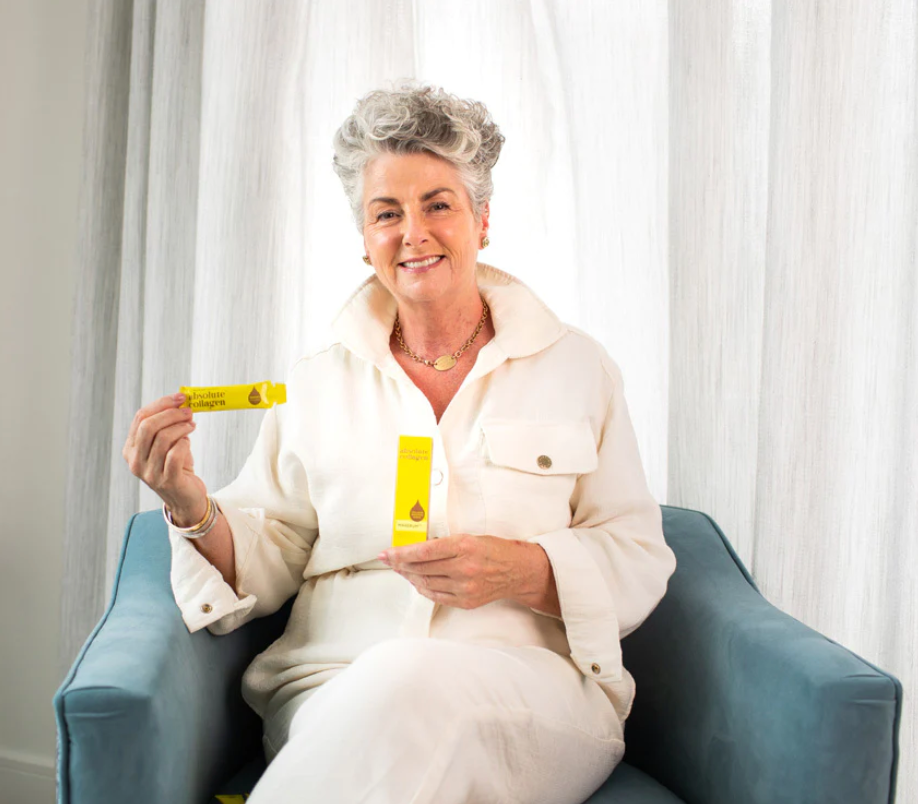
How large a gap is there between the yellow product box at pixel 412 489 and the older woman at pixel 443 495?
0.14 feet

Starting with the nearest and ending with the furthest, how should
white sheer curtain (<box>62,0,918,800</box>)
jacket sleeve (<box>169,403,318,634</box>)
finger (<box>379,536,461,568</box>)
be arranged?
finger (<box>379,536,461,568</box>), jacket sleeve (<box>169,403,318,634</box>), white sheer curtain (<box>62,0,918,800</box>)

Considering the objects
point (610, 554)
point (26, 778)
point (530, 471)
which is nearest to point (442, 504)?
point (530, 471)

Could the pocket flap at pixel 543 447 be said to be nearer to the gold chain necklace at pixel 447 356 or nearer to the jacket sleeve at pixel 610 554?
the jacket sleeve at pixel 610 554

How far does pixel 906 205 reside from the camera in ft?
5.39

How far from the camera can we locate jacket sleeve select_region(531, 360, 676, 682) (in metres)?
1.34

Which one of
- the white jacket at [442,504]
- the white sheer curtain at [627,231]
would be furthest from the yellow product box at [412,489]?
the white sheer curtain at [627,231]

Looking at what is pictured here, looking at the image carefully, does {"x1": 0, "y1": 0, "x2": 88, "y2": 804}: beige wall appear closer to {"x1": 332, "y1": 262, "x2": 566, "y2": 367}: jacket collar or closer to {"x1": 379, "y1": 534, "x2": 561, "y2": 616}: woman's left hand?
{"x1": 332, "y1": 262, "x2": 566, "y2": 367}: jacket collar

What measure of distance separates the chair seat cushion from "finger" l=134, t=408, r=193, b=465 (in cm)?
46

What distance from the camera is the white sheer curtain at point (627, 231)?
168 centimetres

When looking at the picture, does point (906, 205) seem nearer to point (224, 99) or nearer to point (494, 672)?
point (494, 672)

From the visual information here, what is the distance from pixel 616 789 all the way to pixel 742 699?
0.22 meters

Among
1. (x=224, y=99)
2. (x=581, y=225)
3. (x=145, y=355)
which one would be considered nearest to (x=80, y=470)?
(x=145, y=355)

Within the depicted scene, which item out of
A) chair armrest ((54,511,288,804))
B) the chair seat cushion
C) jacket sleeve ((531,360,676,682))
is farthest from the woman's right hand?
jacket sleeve ((531,360,676,682))

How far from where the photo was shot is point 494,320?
61.7 inches
